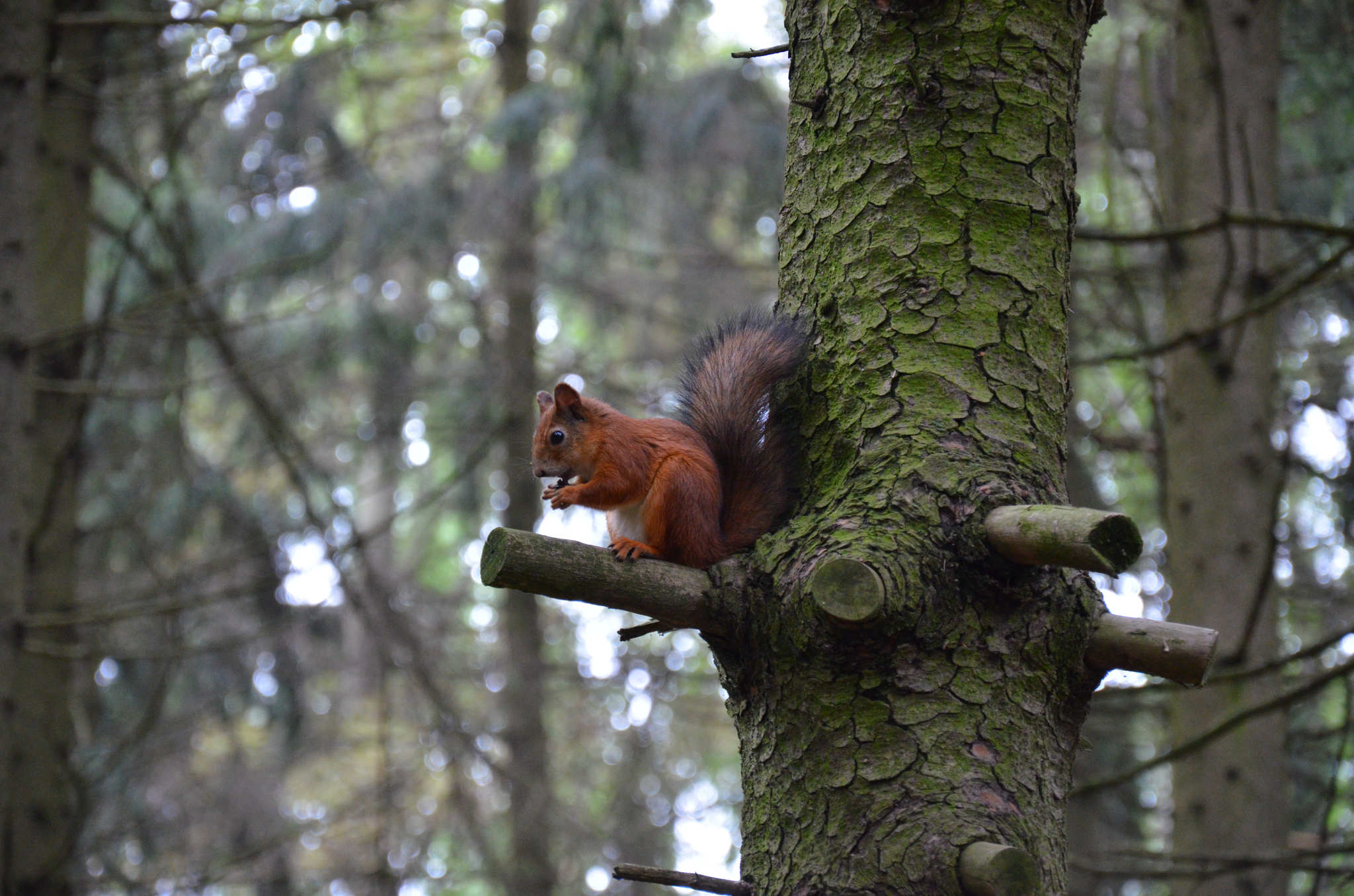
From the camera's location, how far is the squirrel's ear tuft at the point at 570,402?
249 centimetres

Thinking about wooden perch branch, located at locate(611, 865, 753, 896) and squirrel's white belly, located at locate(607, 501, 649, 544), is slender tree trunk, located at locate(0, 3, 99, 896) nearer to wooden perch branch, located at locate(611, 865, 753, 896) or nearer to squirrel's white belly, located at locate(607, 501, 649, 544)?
squirrel's white belly, located at locate(607, 501, 649, 544)

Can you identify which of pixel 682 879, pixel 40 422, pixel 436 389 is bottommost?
pixel 682 879

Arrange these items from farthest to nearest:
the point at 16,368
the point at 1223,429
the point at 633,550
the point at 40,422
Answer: the point at 40,422
the point at 1223,429
the point at 16,368
the point at 633,550

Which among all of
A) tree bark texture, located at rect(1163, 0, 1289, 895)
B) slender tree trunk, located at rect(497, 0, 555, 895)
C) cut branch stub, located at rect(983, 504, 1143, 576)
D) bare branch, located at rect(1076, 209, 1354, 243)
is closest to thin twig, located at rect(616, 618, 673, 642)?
cut branch stub, located at rect(983, 504, 1143, 576)

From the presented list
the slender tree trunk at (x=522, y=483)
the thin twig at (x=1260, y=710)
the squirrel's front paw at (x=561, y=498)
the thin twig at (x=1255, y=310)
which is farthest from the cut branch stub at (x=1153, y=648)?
the slender tree trunk at (x=522, y=483)

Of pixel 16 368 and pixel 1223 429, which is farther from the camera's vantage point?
pixel 1223 429

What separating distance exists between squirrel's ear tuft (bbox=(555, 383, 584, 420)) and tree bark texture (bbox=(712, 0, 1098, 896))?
0.76 meters

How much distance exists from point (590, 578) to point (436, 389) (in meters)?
7.59

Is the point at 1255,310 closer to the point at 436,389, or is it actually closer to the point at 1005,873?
the point at 1005,873

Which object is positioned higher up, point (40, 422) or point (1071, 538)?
point (40, 422)

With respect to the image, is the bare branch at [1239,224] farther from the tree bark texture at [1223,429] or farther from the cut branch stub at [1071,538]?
the cut branch stub at [1071,538]

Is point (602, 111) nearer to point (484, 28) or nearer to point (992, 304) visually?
point (484, 28)

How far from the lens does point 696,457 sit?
2.15 m

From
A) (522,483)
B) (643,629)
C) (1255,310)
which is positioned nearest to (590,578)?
(643,629)
